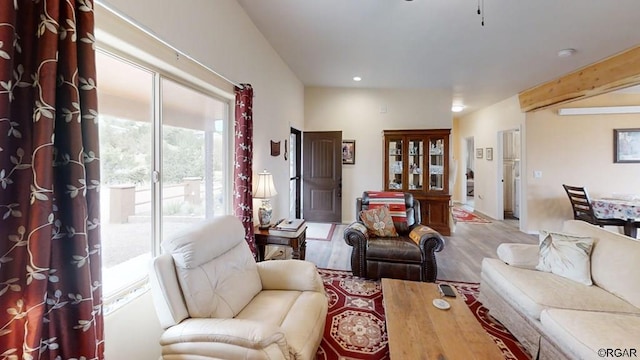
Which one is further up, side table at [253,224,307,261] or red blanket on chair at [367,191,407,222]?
red blanket on chair at [367,191,407,222]

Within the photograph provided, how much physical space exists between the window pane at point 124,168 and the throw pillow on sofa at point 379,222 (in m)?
2.32

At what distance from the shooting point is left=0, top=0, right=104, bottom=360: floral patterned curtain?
906 mm

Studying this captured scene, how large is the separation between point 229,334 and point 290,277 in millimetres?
774

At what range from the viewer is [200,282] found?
1592 millimetres

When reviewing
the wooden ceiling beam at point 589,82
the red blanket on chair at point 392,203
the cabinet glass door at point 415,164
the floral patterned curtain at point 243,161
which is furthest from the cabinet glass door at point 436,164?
the floral patterned curtain at point 243,161

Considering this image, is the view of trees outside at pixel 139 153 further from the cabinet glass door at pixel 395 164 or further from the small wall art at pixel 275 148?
the cabinet glass door at pixel 395 164

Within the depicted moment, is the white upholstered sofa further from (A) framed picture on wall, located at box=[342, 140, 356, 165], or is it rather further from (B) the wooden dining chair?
(A) framed picture on wall, located at box=[342, 140, 356, 165]

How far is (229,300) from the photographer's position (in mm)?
1722

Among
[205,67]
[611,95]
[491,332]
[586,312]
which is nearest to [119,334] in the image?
[205,67]

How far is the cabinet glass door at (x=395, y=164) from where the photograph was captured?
17.9 feet

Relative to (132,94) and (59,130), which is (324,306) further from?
(132,94)

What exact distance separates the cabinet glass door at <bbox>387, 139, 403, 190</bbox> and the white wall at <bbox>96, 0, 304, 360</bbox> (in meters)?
2.04

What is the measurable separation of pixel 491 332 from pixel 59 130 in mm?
2944

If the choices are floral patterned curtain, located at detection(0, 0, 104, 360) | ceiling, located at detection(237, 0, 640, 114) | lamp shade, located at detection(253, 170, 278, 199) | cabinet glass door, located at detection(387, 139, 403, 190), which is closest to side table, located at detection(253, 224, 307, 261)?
lamp shade, located at detection(253, 170, 278, 199)
